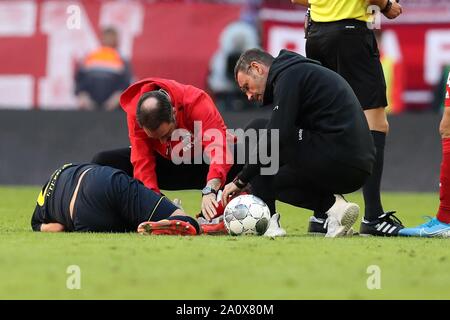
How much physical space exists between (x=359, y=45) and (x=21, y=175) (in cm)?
874

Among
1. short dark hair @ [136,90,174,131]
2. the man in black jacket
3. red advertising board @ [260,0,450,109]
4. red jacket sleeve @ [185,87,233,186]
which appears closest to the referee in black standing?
the man in black jacket

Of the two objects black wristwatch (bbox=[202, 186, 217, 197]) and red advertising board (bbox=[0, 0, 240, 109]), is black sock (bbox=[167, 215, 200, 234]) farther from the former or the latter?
red advertising board (bbox=[0, 0, 240, 109])

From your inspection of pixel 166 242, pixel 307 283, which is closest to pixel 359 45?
pixel 166 242

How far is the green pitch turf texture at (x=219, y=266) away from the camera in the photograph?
5645mm

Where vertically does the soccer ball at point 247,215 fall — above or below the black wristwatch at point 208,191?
below

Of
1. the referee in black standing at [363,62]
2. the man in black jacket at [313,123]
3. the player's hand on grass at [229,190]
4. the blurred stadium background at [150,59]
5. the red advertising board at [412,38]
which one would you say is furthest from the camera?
the red advertising board at [412,38]

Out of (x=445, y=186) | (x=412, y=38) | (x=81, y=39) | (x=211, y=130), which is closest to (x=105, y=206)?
(x=211, y=130)

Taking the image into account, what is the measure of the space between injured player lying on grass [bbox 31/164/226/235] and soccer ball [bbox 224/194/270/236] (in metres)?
0.25

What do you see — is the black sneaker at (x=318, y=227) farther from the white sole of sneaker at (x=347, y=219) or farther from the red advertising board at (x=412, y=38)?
the red advertising board at (x=412, y=38)

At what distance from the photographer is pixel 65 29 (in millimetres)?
16625

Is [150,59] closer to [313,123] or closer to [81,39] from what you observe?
[81,39]

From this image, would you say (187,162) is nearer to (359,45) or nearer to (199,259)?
(359,45)

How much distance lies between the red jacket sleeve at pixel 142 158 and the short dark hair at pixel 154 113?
54cm

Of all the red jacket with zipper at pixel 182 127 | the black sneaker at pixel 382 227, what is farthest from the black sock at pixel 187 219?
the black sneaker at pixel 382 227
